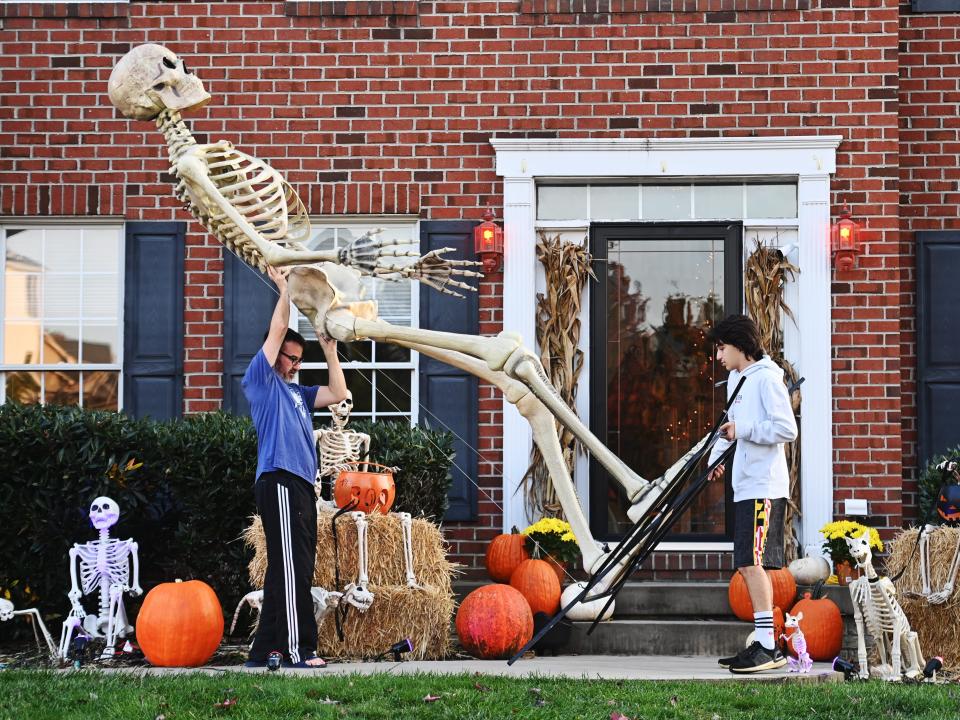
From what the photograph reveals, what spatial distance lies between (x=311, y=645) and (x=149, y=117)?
284 centimetres

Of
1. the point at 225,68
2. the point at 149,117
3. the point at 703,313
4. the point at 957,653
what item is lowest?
the point at 957,653

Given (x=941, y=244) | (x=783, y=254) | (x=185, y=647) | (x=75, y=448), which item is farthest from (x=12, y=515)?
(x=941, y=244)

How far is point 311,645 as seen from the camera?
7305 millimetres

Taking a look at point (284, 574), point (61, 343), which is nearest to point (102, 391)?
point (61, 343)

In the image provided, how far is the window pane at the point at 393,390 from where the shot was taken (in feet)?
34.1

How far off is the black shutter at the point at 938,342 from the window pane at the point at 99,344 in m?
5.79

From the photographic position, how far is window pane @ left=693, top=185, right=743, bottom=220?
10.3 m

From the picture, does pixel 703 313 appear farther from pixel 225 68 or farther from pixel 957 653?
pixel 225 68

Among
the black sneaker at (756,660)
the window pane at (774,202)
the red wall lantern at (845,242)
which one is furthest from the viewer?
the window pane at (774,202)

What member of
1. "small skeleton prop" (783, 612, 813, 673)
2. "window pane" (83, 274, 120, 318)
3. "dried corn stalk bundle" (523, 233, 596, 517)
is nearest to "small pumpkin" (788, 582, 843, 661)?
"small skeleton prop" (783, 612, 813, 673)

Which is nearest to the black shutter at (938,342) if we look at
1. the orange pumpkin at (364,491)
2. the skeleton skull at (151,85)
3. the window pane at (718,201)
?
the window pane at (718,201)

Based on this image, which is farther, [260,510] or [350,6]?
[350,6]

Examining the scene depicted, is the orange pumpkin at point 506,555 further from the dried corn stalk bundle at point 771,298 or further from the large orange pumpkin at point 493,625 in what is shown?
the dried corn stalk bundle at point 771,298

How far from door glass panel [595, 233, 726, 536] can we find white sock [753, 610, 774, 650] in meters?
2.97
